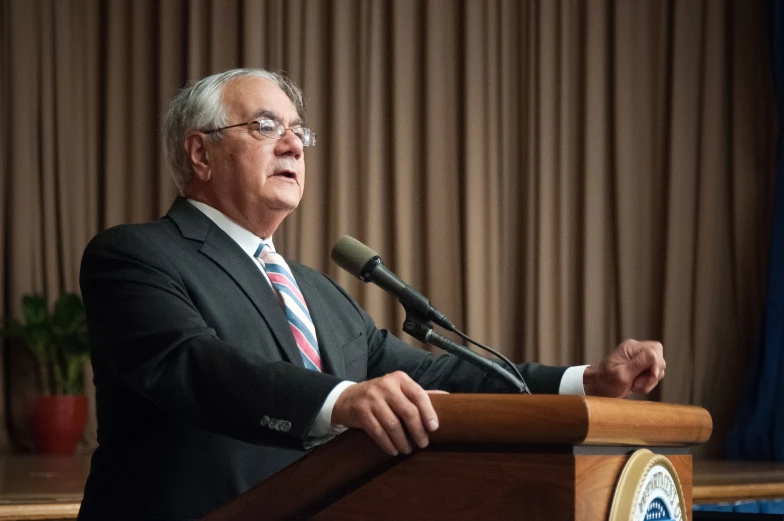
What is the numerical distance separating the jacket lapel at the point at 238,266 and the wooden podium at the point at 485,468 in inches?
28.7

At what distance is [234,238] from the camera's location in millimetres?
2307

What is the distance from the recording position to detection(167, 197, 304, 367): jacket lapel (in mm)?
2062

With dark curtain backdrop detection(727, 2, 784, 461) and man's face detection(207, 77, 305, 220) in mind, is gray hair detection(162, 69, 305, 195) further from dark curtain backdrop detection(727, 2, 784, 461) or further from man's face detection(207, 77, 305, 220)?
dark curtain backdrop detection(727, 2, 784, 461)

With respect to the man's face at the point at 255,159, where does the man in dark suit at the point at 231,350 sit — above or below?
below

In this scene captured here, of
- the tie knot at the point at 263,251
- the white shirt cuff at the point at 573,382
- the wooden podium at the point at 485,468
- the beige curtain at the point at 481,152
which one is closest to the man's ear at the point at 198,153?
the tie knot at the point at 263,251

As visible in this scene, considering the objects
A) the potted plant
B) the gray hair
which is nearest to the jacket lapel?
the gray hair

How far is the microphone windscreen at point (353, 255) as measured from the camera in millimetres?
1742

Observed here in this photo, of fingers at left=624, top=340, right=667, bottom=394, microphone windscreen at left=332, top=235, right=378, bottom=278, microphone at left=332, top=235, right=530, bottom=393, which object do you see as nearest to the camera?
microphone at left=332, top=235, right=530, bottom=393

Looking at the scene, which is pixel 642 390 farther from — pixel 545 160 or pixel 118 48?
pixel 118 48

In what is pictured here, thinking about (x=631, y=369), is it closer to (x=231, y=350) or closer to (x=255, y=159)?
(x=231, y=350)

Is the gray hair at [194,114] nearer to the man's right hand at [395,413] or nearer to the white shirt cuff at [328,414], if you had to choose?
the white shirt cuff at [328,414]

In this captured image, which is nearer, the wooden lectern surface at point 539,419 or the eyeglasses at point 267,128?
the wooden lectern surface at point 539,419

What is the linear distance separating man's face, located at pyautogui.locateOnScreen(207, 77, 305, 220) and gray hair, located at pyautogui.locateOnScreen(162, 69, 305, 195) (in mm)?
19

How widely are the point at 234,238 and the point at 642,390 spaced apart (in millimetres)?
903
